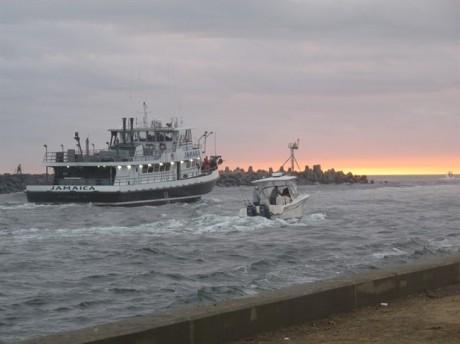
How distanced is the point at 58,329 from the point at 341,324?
18.5 ft

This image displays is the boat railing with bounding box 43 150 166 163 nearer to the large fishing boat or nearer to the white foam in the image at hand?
the large fishing boat

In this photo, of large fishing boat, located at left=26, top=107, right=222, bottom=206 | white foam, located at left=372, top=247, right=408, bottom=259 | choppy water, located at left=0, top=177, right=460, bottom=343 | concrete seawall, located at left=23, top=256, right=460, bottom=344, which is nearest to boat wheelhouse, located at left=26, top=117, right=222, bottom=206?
large fishing boat, located at left=26, top=107, right=222, bottom=206

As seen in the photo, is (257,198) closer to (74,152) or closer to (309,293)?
(74,152)

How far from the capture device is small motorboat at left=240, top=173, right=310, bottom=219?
35125mm

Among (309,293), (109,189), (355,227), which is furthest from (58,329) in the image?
(109,189)

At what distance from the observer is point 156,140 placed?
193 ft

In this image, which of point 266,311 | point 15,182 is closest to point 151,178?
point 266,311

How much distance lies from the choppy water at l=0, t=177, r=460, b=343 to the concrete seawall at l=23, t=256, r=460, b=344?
4932mm

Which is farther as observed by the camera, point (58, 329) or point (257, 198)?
point (257, 198)

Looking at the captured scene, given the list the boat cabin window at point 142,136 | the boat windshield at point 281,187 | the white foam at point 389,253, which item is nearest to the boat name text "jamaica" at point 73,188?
the boat cabin window at point 142,136

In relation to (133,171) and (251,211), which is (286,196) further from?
(133,171)

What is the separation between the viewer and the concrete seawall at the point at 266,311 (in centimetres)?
635

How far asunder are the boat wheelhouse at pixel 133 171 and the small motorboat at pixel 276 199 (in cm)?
1676

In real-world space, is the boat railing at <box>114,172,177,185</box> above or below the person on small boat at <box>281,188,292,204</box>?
above
